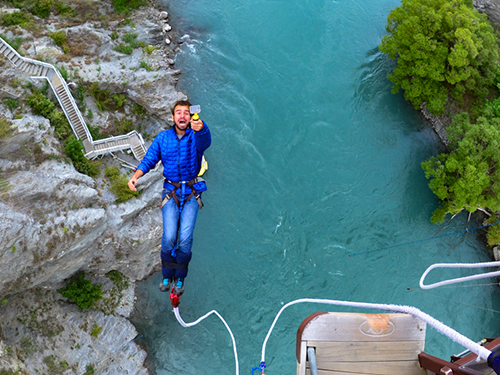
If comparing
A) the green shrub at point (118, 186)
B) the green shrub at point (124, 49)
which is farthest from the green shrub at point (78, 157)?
the green shrub at point (124, 49)

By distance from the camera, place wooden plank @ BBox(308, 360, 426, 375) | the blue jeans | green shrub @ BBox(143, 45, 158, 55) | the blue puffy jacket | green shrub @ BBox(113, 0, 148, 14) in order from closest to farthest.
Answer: wooden plank @ BBox(308, 360, 426, 375)
the blue puffy jacket
the blue jeans
green shrub @ BBox(143, 45, 158, 55)
green shrub @ BBox(113, 0, 148, 14)

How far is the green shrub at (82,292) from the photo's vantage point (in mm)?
15633

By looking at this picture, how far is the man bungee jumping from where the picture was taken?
9438 mm

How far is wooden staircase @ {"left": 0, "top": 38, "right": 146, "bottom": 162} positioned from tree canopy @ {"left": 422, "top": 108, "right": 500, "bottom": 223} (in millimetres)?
12847

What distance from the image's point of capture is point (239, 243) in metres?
16.5

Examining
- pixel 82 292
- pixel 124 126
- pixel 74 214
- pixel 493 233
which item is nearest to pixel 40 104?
pixel 124 126

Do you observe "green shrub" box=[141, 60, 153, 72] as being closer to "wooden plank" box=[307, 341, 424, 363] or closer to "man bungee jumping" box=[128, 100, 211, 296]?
"man bungee jumping" box=[128, 100, 211, 296]

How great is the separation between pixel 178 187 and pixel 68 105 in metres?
9.13

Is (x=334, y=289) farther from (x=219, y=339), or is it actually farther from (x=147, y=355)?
(x=147, y=355)

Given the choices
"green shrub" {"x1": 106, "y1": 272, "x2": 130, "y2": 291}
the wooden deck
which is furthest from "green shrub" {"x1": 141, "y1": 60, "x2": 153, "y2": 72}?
the wooden deck

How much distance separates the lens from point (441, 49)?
1625 centimetres

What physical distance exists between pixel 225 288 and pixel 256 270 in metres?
1.47

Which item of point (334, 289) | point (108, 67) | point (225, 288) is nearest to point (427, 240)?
point (334, 289)

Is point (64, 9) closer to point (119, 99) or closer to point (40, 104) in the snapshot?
point (119, 99)
